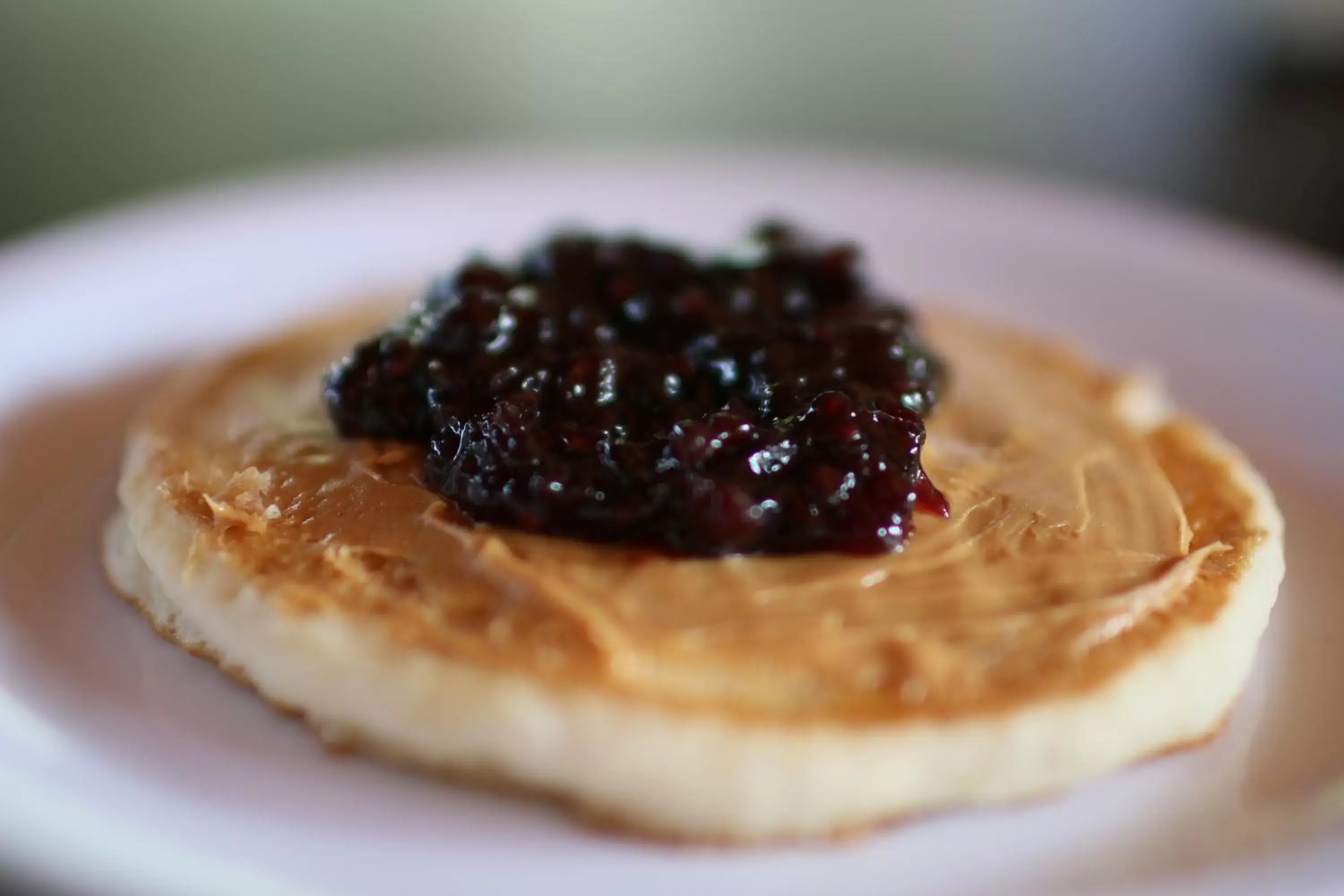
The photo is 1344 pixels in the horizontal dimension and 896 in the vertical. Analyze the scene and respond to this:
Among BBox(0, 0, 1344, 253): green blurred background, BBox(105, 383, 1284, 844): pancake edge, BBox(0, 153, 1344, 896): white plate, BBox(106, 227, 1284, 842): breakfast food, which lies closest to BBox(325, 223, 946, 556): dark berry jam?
BBox(106, 227, 1284, 842): breakfast food

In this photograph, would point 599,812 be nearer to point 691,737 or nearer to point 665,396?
point 691,737

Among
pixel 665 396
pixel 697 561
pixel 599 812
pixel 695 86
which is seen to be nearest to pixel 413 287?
pixel 665 396

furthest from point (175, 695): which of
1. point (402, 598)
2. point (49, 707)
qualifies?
point (402, 598)

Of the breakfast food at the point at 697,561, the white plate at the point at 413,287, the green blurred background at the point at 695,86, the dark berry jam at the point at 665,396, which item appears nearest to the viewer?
the white plate at the point at 413,287

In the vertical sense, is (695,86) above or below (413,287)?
above

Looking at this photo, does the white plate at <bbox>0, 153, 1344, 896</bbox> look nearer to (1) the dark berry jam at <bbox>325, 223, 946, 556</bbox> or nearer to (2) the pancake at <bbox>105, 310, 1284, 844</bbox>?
(2) the pancake at <bbox>105, 310, 1284, 844</bbox>

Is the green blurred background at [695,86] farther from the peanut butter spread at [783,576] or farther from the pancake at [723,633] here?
the pancake at [723,633]

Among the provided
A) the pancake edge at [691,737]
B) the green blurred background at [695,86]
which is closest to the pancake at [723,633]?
the pancake edge at [691,737]
